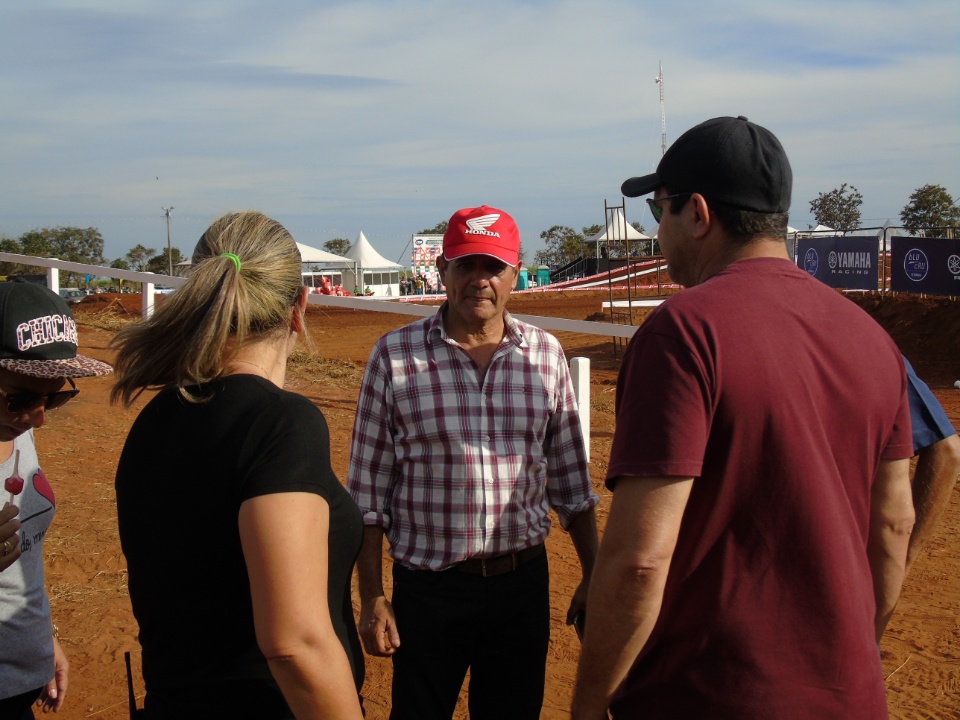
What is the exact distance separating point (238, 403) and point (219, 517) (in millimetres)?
231

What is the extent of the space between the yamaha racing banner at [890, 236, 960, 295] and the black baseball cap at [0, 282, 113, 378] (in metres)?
14.9

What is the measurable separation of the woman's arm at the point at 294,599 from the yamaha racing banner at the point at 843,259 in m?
17.3

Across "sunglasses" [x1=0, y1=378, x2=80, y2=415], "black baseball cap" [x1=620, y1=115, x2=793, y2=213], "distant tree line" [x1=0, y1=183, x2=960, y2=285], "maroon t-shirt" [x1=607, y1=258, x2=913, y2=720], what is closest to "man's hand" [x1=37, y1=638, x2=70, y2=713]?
"sunglasses" [x1=0, y1=378, x2=80, y2=415]

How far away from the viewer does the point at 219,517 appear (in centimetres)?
167

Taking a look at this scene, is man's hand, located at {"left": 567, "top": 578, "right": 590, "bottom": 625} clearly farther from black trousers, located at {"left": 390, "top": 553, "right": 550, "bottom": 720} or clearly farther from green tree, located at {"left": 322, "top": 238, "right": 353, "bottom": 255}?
green tree, located at {"left": 322, "top": 238, "right": 353, "bottom": 255}

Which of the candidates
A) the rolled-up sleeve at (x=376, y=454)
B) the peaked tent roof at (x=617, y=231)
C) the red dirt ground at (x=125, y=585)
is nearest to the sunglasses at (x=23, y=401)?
the red dirt ground at (x=125, y=585)

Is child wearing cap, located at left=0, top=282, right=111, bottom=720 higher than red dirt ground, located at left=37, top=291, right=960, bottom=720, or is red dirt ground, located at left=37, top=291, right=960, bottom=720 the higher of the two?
child wearing cap, located at left=0, top=282, right=111, bottom=720

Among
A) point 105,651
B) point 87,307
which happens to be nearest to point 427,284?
point 87,307

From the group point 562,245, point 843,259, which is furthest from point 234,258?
point 562,245

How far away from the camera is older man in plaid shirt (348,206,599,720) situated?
275 centimetres

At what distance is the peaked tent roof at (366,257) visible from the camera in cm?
4662

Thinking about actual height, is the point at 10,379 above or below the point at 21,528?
above

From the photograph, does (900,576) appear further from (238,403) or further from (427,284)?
(427,284)

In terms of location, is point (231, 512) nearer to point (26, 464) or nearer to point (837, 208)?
point (26, 464)
